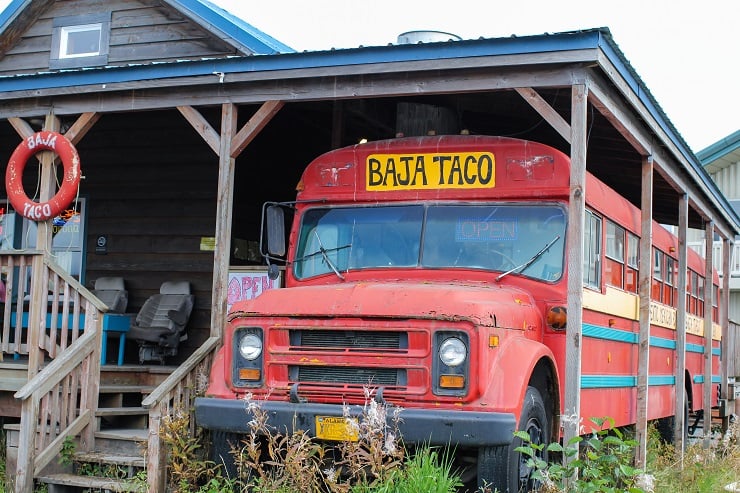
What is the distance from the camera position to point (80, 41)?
14289 millimetres

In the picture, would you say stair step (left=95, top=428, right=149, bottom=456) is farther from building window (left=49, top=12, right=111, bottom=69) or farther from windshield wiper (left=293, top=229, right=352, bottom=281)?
building window (left=49, top=12, right=111, bottom=69)

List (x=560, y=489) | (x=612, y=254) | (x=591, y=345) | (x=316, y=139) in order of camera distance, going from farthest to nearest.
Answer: (x=316, y=139), (x=612, y=254), (x=591, y=345), (x=560, y=489)

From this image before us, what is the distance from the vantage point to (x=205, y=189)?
40.7 feet

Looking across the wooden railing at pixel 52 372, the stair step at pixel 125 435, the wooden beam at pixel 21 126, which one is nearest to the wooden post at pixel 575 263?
the stair step at pixel 125 435

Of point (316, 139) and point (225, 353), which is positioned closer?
point (225, 353)

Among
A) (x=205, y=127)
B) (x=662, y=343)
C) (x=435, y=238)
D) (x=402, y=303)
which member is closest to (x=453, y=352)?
(x=402, y=303)

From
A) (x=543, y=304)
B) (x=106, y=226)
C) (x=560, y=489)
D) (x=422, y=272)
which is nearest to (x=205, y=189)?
(x=106, y=226)

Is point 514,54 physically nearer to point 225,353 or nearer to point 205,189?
point 225,353

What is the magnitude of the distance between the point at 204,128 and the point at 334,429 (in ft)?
12.2

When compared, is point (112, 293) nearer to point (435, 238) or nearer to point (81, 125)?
point (81, 125)

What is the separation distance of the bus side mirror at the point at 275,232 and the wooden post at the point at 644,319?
375 centimetres

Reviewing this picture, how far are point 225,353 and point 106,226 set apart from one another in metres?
6.51

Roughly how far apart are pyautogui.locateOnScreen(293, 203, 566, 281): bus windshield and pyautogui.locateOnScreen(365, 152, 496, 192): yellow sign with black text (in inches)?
8.2

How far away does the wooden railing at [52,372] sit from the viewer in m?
8.34
